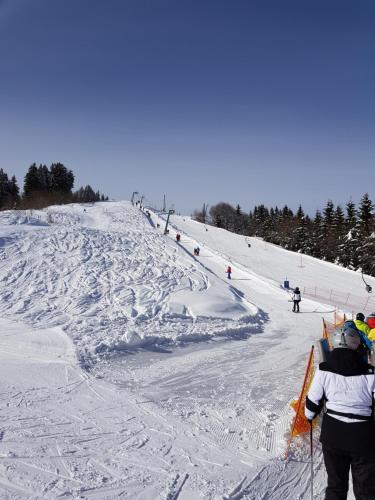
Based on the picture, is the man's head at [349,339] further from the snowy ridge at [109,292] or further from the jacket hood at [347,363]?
the snowy ridge at [109,292]

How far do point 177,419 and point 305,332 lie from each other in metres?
9.93

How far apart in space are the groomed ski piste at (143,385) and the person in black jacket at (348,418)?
5.01 ft

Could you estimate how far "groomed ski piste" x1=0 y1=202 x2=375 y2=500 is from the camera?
495 centimetres

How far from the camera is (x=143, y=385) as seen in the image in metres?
8.42

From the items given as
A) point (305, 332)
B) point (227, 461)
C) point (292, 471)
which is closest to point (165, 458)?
point (227, 461)

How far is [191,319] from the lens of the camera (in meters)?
14.9

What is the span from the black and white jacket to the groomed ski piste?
5.98 feet

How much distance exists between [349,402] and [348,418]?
0.16m

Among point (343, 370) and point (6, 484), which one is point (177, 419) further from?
point (343, 370)

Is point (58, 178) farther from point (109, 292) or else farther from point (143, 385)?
point (143, 385)

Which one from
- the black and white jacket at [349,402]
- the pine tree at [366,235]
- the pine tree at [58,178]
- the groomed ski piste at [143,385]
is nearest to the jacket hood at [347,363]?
the black and white jacket at [349,402]

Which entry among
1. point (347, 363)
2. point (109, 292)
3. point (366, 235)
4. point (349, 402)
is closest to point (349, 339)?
point (347, 363)

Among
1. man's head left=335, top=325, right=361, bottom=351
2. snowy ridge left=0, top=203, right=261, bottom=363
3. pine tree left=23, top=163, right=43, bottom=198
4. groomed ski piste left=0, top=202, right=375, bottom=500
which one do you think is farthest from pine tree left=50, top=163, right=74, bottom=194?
man's head left=335, top=325, right=361, bottom=351

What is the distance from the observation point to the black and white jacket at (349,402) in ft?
11.5
